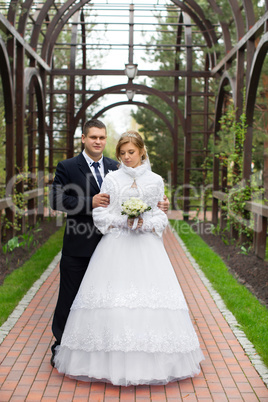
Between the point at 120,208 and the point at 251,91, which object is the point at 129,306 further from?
the point at 251,91

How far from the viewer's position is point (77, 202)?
3965mm

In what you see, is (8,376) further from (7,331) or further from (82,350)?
(7,331)

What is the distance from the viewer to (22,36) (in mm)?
9352

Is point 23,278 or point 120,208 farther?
point 23,278

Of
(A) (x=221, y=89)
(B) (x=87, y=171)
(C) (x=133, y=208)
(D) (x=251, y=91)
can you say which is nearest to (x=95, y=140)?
(B) (x=87, y=171)

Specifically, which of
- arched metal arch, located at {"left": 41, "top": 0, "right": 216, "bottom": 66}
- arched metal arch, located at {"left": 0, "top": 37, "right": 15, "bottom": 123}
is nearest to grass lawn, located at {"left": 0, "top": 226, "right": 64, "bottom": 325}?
arched metal arch, located at {"left": 0, "top": 37, "right": 15, "bottom": 123}

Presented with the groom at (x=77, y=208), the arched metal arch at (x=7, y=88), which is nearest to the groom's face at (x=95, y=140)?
the groom at (x=77, y=208)

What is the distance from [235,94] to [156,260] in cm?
623

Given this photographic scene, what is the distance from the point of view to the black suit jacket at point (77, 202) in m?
3.99

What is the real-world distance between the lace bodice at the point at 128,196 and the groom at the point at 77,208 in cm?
10

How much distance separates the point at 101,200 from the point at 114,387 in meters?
1.33

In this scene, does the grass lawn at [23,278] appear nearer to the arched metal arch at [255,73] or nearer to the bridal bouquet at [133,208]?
the bridal bouquet at [133,208]

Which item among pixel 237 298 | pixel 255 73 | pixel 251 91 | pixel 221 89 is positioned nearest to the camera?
pixel 237 298

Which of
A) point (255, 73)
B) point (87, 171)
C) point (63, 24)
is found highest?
point (63, 24)
